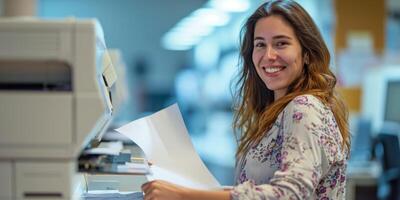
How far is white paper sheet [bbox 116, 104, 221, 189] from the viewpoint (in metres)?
1.33

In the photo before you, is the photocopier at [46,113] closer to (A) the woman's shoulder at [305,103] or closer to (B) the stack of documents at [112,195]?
(B) the stack of documents at [112,195]

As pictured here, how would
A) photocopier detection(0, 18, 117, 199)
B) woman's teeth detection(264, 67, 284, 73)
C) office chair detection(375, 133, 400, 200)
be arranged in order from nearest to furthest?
photocopier detection(0, 18, 117, 199), woman's teeth detection(264, 67, 284, 73), office chair detection(375, 133, 400, 200)

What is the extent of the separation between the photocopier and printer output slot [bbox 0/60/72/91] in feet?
0.12

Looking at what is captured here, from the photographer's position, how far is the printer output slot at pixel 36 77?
1156 mm

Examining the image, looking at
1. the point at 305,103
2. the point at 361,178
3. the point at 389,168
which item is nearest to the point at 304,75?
the point at 305,103

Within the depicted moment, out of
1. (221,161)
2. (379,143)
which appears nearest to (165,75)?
(221,161)

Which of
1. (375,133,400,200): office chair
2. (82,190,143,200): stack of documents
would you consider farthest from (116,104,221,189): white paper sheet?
(375,133,400,200): office chair

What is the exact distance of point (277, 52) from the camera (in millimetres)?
1408

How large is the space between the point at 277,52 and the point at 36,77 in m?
Answer: 0.63

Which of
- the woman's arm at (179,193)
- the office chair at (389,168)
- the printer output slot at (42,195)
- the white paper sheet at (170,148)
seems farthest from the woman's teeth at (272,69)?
the office chair at (389,168)

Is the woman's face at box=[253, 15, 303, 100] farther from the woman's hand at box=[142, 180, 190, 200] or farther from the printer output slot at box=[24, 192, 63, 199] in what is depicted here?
the printer output slot at box=[24, 192, 63, 199]

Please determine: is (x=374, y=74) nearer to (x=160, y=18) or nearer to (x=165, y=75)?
(x=160, y=18)

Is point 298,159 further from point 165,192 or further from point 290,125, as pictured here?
point 165,192

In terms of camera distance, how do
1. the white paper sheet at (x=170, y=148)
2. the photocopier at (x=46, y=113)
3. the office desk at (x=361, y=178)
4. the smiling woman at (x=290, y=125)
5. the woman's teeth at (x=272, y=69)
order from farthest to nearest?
the office desk at (x=361, y=178) < the woman's teeth at (x=272, y=69) < the white paper sheet at (x=170, y=148) < the smiling woman at (x=290, y=125) < the photocopier at (x=46, y=113)
